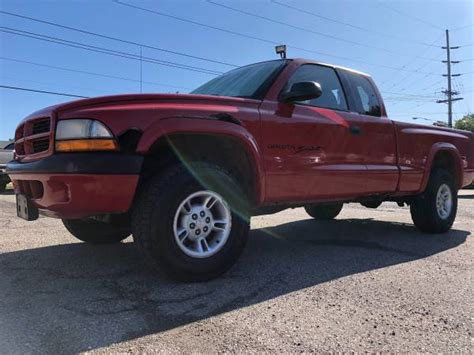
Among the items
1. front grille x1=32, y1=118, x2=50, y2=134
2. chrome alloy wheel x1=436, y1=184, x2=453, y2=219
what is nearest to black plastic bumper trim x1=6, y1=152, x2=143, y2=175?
front grille x1=32, y1=118, x2=50, y2=134

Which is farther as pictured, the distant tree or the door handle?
the distant tree

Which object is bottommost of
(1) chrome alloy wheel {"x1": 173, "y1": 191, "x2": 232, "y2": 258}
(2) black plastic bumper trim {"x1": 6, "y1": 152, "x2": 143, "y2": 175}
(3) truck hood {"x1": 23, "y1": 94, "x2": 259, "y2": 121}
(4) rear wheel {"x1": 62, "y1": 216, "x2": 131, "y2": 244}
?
(4) rear wheel {"x1": 62, "y1": 216, "x2": 131, "y2": 244}

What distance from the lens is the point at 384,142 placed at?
5633 mm

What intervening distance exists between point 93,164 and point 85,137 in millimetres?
215

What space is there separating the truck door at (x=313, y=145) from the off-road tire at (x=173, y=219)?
54 centimetres

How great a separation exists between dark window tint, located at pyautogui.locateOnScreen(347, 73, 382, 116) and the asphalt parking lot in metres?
1.54

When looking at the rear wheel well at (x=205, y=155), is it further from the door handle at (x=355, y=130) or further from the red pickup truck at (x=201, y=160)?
the door handle at (x=355, y=130)

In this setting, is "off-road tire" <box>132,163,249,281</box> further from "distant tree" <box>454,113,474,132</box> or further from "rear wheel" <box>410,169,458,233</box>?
"distant tree" <box>454,113,474,132</box>

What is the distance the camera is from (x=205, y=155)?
4.14 meters

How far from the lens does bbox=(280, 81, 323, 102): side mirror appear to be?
4.31 meters

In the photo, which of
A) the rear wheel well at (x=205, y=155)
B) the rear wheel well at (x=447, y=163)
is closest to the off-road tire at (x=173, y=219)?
the rear wheel well at (x=205, y=155)

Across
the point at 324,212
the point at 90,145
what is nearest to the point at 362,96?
the point at 324,212

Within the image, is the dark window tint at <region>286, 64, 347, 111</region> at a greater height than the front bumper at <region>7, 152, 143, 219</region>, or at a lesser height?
greater

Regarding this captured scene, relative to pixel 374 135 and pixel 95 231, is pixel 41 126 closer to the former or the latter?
pixel 95 231
